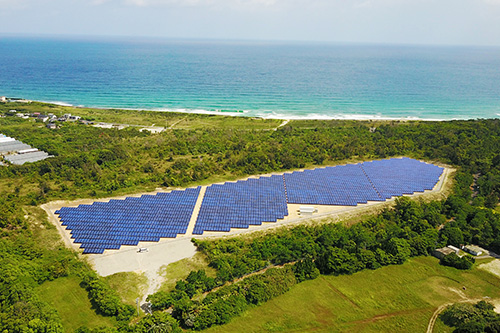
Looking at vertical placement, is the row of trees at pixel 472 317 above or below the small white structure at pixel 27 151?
below

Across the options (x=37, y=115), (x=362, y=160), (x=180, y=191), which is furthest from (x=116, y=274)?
(x=37, y=115)

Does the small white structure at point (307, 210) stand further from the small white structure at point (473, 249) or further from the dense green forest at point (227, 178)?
the small white structure at point (473, 249)

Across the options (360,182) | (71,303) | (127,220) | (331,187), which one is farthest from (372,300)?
(127,220)

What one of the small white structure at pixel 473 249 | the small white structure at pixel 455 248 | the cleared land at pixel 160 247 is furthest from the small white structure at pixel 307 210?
the small white structure at pixel 473 249

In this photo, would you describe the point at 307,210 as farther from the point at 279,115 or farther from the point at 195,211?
the point at 279,115

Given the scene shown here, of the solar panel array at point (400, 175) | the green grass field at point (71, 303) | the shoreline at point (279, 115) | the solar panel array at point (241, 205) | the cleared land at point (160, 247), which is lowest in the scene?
the green grass field at point (71, 303)

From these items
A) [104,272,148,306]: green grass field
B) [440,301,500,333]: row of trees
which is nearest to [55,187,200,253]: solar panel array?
[104,272,148,306]: green grass field

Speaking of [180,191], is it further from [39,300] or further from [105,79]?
[105,79]
